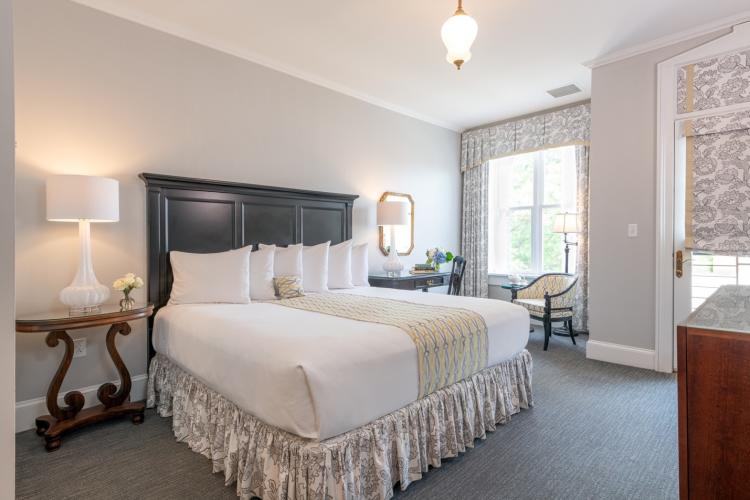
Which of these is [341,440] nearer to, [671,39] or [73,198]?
[73,198]

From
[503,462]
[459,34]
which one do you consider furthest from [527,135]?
[503,462]

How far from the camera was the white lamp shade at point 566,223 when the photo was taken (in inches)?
183

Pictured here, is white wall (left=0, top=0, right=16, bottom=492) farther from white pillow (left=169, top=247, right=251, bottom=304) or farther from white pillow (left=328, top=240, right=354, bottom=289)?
white pillow (left=328, top=240, right=354, bottom=289)

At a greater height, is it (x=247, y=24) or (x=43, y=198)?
(x=247, y=24)

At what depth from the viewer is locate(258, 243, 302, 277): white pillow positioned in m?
3.41

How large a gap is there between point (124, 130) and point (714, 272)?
4776 millimetres

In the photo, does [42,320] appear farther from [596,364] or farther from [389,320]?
[596,364]

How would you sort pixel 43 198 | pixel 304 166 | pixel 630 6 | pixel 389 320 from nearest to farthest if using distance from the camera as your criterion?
1. pixel 389 320
2. pixel 43 198
3. pixel 630 6
4. pixel 304 166

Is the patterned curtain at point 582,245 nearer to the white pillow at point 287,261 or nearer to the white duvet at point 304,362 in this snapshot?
the white duvet at point 304,362

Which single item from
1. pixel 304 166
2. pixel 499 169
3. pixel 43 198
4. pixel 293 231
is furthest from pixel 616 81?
pixel 43 198

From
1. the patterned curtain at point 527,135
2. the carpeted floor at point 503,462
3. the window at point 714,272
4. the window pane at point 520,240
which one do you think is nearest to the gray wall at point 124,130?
the carpeted floor at point 503,462

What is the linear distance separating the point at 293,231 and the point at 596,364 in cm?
315

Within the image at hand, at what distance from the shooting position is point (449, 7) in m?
2.86

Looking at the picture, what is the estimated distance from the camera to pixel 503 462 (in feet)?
6.77
